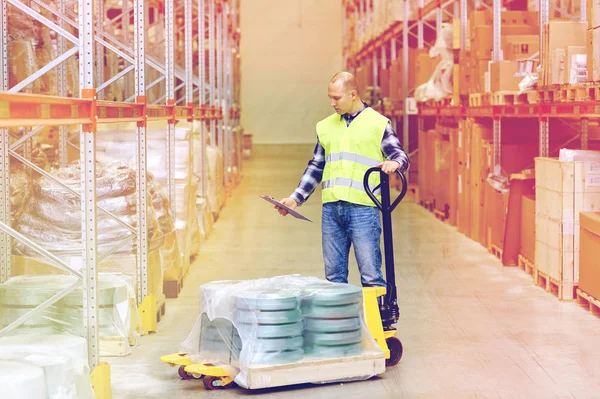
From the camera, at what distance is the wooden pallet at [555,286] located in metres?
7.73

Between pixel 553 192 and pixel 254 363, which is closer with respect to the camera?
pixel 254 363

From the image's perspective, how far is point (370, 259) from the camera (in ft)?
19.0

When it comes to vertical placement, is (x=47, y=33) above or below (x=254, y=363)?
above

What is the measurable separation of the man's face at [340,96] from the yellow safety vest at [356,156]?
126 millimetres

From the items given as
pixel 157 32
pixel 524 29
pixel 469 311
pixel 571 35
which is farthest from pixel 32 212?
pixel 157 32

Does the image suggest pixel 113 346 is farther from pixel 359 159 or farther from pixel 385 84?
pixel 385 84

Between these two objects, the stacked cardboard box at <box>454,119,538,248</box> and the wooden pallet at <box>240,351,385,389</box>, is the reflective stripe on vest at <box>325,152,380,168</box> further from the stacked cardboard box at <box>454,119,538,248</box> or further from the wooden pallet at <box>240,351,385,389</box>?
the stacked cardboard box at <box>454,119,538,248</box>

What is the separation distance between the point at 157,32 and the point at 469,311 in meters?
10.1

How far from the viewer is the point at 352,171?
575cm

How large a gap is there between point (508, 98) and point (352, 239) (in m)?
4.41

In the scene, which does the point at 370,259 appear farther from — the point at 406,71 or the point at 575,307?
the point at 406,71

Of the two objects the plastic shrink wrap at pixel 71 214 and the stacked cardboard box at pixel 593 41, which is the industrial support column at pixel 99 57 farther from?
the stacked cardboard box at pixel 593 41

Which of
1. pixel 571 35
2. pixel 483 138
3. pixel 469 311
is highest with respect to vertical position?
pixel 571 35

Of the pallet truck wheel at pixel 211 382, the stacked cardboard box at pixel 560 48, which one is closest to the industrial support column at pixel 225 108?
the stacked cardboard box at pixel 560 48
